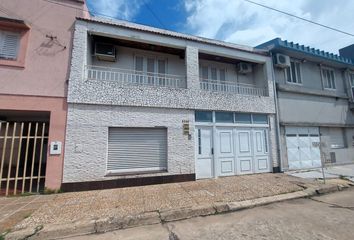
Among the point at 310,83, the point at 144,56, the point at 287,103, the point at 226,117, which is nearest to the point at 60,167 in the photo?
the point at 144,56

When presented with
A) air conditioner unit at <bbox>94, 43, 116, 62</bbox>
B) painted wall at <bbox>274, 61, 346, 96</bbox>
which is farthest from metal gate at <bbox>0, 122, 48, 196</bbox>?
painted wall at <bbox>274, 61, 346, 96</bbox>

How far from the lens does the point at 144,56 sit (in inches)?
370

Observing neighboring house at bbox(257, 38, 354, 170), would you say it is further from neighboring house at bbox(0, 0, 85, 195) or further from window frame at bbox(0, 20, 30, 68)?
window frame at bbox(0, 20, 30, 68)

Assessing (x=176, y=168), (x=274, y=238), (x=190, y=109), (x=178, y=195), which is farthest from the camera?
(x=190, y=109)

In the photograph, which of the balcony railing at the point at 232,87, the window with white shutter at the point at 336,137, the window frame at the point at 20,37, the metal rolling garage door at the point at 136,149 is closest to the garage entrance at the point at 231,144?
the balcony railing at the point at 232,87

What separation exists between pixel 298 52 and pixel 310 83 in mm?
2364

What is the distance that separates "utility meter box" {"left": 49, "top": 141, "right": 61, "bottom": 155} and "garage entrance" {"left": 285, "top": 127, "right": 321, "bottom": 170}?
11.3 metres

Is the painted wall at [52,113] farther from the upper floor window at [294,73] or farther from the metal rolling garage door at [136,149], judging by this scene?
the upper floor window at [294,73]

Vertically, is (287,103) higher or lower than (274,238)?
higher

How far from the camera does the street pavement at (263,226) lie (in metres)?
3.78

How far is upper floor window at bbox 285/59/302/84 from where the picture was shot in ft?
37.8

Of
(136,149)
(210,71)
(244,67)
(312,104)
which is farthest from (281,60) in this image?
(136,149)

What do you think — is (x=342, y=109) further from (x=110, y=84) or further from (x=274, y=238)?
(x=110, y=84)

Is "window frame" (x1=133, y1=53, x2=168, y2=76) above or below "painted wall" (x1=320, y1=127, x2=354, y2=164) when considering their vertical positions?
above
